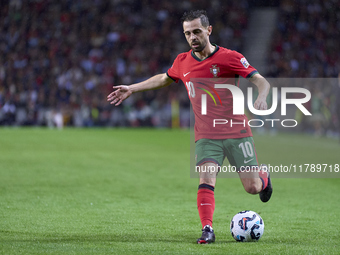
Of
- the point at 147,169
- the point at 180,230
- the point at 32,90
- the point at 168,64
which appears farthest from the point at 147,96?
the point at 180,230

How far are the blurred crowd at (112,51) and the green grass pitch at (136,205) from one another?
10177 millimetres

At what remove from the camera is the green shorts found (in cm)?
552

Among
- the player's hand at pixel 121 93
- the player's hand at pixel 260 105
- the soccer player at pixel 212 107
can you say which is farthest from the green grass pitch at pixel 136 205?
the player's hand at pixel 121 93

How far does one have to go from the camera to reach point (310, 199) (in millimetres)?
8438

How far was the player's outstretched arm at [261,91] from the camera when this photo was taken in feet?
16.7

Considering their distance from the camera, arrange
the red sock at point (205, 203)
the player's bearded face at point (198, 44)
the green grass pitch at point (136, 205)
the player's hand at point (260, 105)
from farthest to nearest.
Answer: the player's bearded face at point (198, 44)
the red sock at point (205, 203)
the green grass pitch at point (136, 205)
the player's hand at point (260, 105)

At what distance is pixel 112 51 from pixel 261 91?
24.4 m

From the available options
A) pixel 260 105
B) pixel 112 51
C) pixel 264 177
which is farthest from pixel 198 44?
pixel 112 51

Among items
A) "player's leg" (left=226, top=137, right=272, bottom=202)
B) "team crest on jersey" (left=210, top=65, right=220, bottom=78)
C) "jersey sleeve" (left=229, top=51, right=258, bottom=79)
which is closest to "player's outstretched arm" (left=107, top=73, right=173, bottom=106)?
"team crest on jersey" (left=210, top=65, right=220, bottom=78)

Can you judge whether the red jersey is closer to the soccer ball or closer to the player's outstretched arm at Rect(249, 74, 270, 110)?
the player's outstretched arm at Rect(249, 74, 270, 110)

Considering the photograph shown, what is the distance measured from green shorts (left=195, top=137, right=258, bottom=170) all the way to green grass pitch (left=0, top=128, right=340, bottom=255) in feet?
2.47

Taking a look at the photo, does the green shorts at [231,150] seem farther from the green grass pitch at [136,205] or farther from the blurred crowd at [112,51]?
the blurred crowd at [112,51]

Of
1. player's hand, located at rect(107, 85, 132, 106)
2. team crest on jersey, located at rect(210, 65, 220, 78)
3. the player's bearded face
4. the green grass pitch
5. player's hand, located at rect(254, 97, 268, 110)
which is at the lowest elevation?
the green grass pitch

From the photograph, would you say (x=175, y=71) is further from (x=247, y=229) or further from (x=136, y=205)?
(x=136, y=205)
